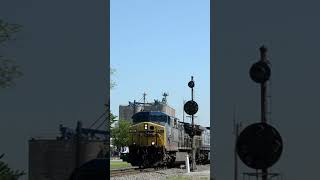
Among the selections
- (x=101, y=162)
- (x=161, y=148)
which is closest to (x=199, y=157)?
(x=161, y=148)

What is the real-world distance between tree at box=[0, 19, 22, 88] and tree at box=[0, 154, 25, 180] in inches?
46.8

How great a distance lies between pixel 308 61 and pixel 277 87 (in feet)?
2.20

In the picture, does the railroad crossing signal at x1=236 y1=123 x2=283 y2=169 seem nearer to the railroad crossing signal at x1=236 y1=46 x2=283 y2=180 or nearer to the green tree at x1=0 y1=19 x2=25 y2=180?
the railroad crossing signal at x1=236 y1=46 x2=283 y2=180

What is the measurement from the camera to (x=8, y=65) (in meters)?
9.32

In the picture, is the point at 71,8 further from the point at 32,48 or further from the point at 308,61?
the point at 308,61

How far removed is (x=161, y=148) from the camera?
24422 mm

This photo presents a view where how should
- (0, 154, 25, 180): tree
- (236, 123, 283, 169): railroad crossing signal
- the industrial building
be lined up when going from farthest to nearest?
1. the industrial building
2. (0, 154, 25, 180): tree
3. (236, 123, 283, 169): railroad crossing signal

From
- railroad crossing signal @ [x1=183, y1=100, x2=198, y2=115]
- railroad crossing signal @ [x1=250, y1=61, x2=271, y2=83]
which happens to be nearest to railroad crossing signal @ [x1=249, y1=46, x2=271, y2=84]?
railroad crossing signal @ [x1=250, y1=61, x2=271, y2=83]

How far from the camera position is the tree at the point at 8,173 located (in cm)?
875

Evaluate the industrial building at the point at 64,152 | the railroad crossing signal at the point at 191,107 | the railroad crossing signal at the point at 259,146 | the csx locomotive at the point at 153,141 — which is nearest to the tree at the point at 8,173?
the industrial building at the point at 64,152

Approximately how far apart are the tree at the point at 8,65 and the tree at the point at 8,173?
119cm

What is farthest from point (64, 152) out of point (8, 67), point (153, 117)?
point (153, 117)

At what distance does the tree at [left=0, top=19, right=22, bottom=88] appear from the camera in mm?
9250

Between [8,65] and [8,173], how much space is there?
173cm
